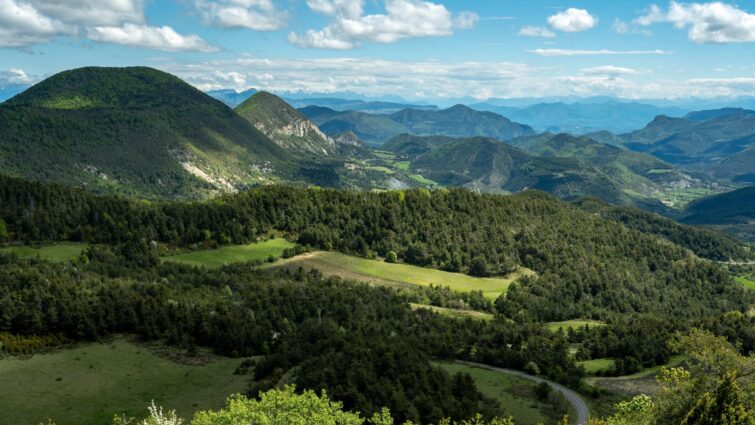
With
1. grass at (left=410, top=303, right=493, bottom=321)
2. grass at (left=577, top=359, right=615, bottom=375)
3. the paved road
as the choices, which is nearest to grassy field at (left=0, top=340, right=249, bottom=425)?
the paved road

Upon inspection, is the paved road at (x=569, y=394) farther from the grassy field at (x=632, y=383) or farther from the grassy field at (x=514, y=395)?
the grassy field at (x=632, y=383)

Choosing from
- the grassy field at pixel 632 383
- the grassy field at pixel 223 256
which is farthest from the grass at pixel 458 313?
the grassy field at pixel 223 256

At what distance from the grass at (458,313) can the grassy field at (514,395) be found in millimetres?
41527

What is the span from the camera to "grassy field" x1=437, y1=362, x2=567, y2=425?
8788 centimetres

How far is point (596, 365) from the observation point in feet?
410

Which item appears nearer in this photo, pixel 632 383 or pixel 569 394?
pixel 569 394

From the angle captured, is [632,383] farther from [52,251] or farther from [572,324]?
[52,251]

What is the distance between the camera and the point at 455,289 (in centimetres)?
19200

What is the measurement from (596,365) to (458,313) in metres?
47.1

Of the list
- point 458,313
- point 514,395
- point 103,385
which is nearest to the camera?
point 103,385

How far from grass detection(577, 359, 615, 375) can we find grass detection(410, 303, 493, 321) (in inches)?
1435

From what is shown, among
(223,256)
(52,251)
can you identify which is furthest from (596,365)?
(52,251)

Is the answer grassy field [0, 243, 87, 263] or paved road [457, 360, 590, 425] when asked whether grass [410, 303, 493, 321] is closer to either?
paved road [457, 360, 590, 425]

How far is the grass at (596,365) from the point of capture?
396ft
